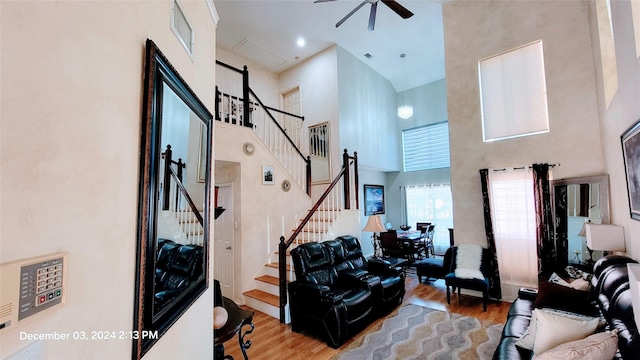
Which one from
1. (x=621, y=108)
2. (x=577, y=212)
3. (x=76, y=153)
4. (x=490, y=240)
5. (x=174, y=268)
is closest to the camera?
(x=76, y=153)

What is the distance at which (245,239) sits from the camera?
4477 mm

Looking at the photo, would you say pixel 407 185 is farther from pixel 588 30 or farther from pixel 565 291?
pixel 565 291

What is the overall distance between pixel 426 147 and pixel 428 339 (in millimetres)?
6150

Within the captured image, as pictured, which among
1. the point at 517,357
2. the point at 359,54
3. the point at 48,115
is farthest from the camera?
the point at 359,54

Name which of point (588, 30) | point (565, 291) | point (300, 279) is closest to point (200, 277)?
point (300, 279)

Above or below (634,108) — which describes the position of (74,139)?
below

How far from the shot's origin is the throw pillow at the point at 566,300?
2.42 metres

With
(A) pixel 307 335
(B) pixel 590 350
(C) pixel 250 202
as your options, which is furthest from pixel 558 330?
(C) pixel 250 202

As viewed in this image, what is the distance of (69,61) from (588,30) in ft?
18.2

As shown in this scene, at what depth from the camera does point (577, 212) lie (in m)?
3.71

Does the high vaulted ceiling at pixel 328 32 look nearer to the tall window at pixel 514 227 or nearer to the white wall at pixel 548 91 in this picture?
the white wall at pixel 548 91

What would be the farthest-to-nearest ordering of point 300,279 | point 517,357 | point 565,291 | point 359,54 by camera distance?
point 359,54 → point 300,279 → point 565,291 → point 517,357

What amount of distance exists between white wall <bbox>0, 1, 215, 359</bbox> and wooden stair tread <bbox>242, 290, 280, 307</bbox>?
3.04 metres

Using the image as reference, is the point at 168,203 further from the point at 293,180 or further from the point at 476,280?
the point at 476,280
